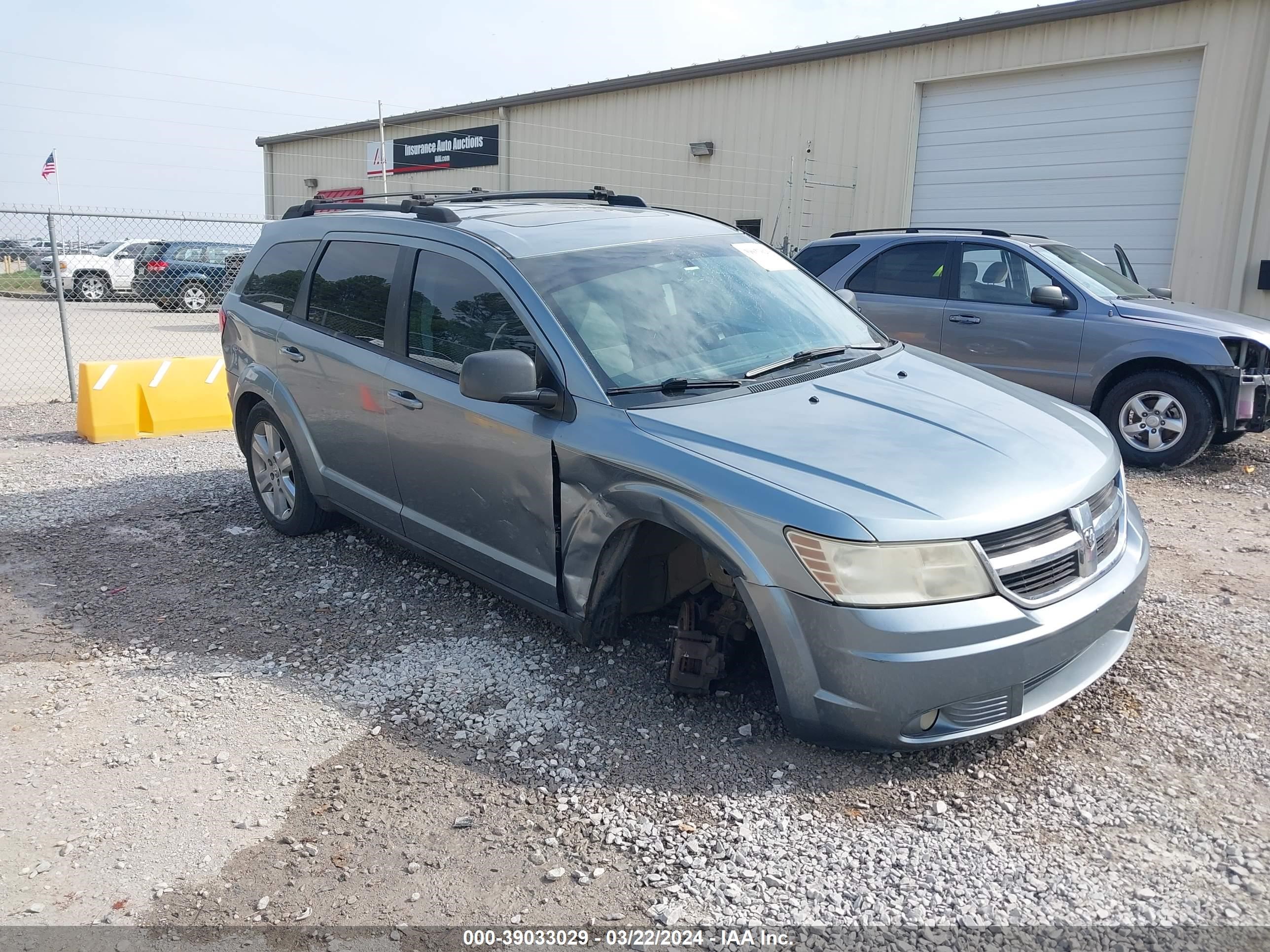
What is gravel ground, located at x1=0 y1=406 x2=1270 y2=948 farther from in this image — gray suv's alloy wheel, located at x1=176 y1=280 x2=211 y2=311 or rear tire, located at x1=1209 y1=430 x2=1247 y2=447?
gray suv's alloy wheel, located at x1=176 y1=280 x2=211 y2=311

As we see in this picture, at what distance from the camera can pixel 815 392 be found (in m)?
3.67

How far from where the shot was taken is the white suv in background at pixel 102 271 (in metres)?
24.2

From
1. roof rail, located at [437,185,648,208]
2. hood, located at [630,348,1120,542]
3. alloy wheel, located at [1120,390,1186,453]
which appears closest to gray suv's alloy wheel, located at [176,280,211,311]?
roof rail, located at [437,185,648,208]

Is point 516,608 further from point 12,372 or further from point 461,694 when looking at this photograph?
point 12,372

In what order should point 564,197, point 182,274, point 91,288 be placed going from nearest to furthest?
point 564,197 → point 182,274 → point 91,288

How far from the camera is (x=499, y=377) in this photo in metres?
3.50

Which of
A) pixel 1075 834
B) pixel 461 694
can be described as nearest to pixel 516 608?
pixel 461 694

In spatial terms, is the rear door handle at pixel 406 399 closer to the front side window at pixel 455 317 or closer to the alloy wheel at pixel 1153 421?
the front side window at pixel 455 317

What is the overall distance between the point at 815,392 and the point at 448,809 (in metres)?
1.98

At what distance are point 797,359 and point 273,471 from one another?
11.0 ft

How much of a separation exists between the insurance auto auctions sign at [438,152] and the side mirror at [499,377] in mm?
19362

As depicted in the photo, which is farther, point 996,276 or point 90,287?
point 90,287

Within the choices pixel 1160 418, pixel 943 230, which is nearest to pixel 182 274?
pixel 943 230

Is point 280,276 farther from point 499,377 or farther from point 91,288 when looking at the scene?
point 91,288
